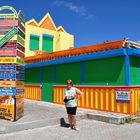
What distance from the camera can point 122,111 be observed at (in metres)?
12.9

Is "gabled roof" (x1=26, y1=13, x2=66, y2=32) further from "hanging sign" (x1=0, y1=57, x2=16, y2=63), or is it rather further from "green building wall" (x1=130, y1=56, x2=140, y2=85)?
"hanging sign" (x1=0, y1=57, x2=16, y2=63)

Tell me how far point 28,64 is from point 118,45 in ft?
28.0

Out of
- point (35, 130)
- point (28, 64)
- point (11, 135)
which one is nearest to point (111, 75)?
point (35, 130)

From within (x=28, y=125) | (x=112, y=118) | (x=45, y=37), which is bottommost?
(x=28, y=125)

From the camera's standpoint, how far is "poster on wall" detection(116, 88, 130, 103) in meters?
12.6

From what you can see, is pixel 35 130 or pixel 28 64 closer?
pixel 35 130

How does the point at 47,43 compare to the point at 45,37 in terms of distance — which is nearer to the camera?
the point at 45,37

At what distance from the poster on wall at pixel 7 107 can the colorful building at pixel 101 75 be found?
4822 mm

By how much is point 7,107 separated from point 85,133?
131 inches

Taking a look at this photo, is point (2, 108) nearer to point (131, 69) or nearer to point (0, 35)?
point (0, 35)

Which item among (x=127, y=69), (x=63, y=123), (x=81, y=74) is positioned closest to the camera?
(x=63, y=123)

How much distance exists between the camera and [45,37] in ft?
94.2

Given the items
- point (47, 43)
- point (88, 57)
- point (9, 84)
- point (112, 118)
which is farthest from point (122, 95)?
point (47, 43)

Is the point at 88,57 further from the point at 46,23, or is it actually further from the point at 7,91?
the point at 46,23
